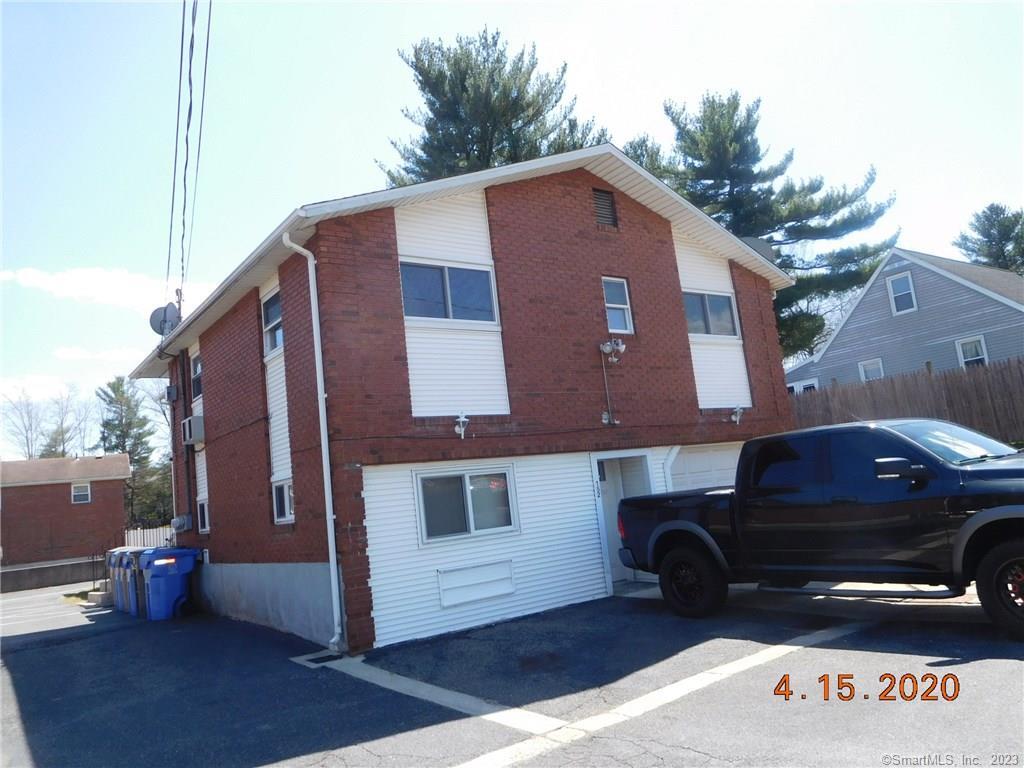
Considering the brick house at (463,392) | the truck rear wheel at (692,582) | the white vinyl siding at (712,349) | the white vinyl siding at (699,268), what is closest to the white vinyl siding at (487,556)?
the brick house at (463,392)

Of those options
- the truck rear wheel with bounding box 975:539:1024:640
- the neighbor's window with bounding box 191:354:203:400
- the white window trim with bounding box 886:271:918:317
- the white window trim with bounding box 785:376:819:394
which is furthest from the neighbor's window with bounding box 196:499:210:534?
the white window trim with bounding box 886:271:918:317

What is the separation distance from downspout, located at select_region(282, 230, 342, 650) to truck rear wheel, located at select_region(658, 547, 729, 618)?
406 cm

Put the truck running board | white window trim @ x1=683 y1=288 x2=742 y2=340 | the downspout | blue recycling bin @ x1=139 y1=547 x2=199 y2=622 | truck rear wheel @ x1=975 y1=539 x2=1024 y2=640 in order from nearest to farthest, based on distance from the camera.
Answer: truck rear wheel @ x1=975 y1=539 x2=1024 y2=640 < the truck running board < the downspout < blue recycling bin @ x1=139 y1=547 x2=199 y2=622 < white window trim @ x1=683 y1=288 x2=742 y2=340

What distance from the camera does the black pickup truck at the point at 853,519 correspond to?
250 inches

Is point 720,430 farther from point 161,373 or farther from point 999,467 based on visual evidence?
point 161,373

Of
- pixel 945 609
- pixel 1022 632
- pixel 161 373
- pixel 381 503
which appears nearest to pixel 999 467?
pixel 1022 632

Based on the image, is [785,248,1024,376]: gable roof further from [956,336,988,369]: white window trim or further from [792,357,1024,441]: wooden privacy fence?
[792,357,1024,441]: wooden privacy fence

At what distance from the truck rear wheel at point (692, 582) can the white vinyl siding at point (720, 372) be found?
486 cm

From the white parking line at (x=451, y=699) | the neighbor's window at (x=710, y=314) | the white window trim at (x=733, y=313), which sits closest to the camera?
the white parking line at (x=451, y=699)

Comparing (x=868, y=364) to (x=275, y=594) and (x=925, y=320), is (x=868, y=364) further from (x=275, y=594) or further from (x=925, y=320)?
(x=275, y=594)

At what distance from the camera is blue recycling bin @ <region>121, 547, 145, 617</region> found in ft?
47.5

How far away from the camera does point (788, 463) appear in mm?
8148

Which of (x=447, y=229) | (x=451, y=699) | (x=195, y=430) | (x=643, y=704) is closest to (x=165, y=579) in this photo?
(x=195, y=430)

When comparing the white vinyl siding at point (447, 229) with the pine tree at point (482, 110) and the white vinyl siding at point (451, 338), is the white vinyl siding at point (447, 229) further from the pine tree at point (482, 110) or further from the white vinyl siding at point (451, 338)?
the pine tree at point (482, 110)
